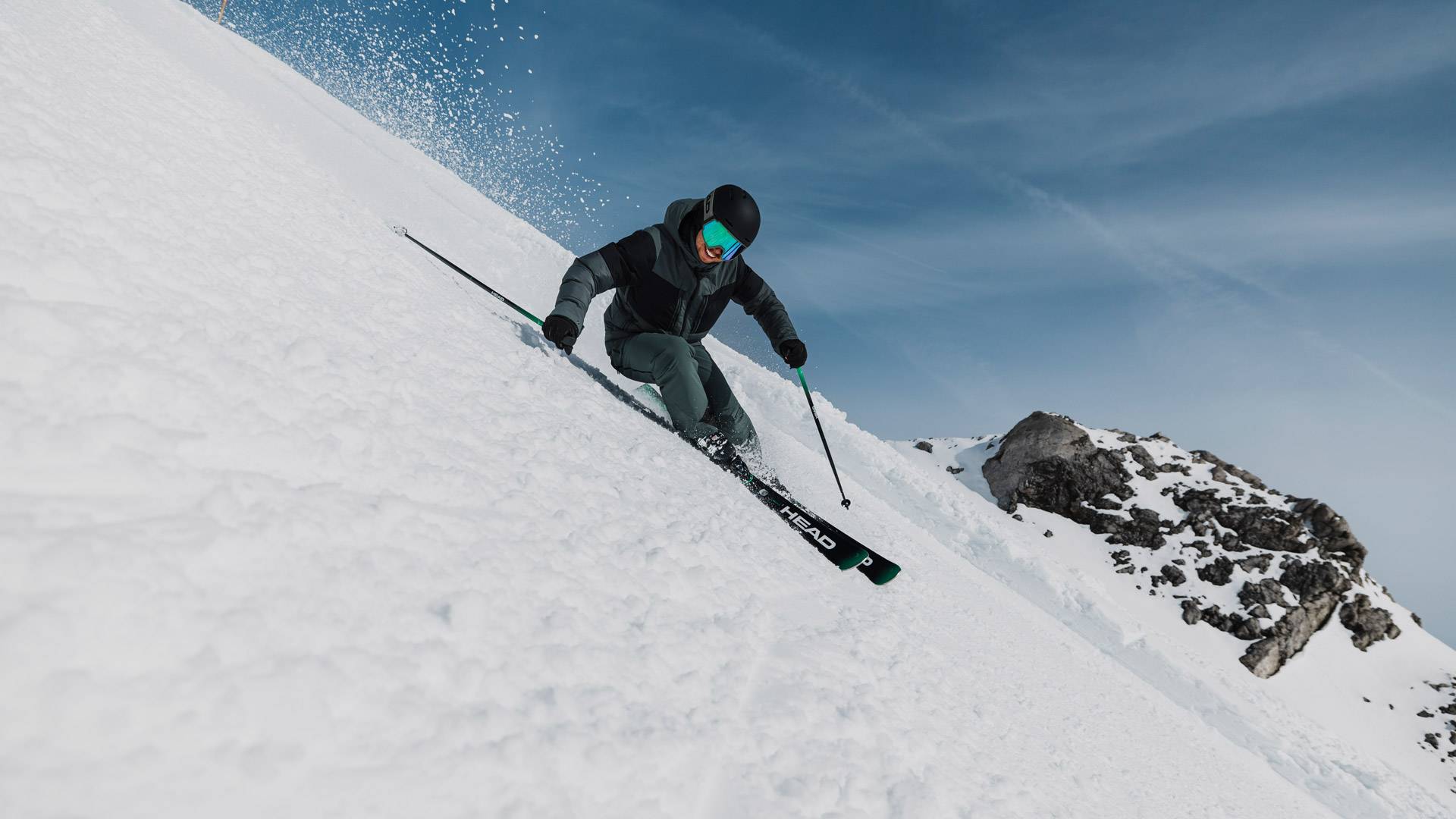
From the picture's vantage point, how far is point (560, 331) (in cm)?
368

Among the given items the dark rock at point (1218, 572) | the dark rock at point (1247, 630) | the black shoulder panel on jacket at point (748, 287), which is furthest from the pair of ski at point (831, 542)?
the dark rock at point (1218, 572)

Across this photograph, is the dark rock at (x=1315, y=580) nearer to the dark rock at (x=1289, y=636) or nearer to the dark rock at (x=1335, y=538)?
the dark rock at (x=1289, y=636)

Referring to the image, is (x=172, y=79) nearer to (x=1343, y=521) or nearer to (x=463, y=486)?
(x=463, y=486)

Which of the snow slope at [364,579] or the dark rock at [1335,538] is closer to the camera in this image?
the snow slope at [364,579]

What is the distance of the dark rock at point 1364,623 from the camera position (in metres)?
18.4

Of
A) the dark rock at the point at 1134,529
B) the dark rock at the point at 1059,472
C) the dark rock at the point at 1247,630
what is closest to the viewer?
the dark rock at the point at 1247,630

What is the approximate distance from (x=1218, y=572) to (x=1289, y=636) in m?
2.19

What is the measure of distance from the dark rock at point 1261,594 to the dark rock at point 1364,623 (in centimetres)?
238

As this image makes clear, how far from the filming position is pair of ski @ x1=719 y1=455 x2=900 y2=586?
9.96ft

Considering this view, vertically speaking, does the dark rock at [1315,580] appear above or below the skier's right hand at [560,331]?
above

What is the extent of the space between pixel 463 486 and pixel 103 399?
2.27 feet

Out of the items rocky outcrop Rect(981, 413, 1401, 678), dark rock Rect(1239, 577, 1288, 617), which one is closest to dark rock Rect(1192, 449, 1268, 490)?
rocky outcrop Rect(981, 413, 1401, 678)

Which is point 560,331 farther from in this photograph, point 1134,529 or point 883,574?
point 1134,529

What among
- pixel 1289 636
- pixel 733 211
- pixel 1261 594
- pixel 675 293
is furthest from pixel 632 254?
pixel 1289 636
